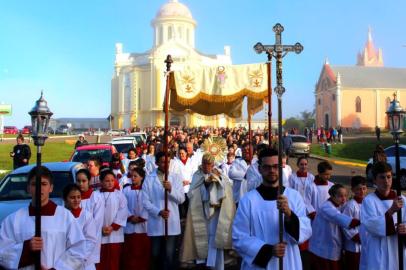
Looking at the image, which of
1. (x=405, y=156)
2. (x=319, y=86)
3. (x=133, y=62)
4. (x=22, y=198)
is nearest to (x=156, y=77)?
(x=133, y=62)

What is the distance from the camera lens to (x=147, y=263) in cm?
693

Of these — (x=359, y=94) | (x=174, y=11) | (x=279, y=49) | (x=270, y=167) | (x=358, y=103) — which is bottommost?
(x=270, y=167)

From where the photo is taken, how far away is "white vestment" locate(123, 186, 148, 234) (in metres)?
7.03

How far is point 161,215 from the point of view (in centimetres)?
672

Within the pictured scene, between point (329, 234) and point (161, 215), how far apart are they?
2.35m


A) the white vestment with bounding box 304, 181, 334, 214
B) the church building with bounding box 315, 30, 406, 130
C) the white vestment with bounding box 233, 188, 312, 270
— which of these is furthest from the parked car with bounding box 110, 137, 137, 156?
the church building with bounding box 315, 30, 406, 130

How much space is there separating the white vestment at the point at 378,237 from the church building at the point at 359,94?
63.6m

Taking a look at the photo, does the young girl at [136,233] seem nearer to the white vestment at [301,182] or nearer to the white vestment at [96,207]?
the white vestment at [96,207]

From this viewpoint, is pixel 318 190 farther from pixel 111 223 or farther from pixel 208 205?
pixel 111 223

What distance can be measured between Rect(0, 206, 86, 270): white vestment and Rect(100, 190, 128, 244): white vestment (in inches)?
87.6

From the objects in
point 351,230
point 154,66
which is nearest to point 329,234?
point 351,230

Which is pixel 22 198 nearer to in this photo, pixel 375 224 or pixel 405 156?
pixel 375 224

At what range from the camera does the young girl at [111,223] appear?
6.32 metres

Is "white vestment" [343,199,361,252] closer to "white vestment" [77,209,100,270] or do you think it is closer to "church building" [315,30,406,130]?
"white vestment" [77,209,100,270]
